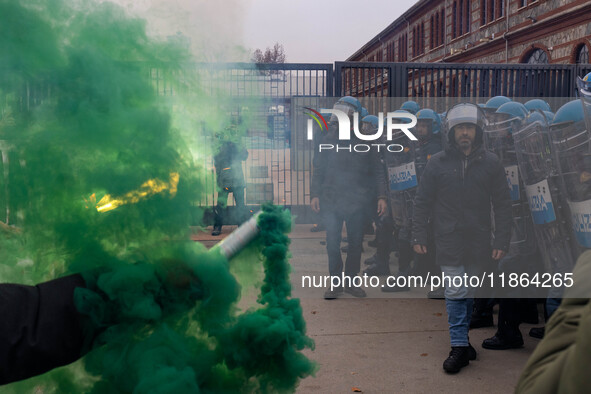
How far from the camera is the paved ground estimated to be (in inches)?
152

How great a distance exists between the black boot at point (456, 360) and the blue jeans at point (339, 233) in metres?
2.02

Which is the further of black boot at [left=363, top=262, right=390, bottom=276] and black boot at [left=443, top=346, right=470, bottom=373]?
black boot at [left=363, top=262, right=390, bottom=276]

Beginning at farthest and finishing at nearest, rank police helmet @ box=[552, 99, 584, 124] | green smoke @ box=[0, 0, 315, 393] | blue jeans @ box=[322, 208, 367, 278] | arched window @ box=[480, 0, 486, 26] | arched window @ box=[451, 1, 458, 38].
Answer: arched window @ box=[451, 1, 458, 38]
arched window @ box=[480, 0, 486, 26]
blue jeans @ box=[322, 208, 367, 278]
police helmet @ box=[552, 99, 584, 124]
green smoke @ box=[0, 0, 315, 393]

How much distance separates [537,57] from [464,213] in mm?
→ 22569

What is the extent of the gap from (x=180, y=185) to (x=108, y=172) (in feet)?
0.66

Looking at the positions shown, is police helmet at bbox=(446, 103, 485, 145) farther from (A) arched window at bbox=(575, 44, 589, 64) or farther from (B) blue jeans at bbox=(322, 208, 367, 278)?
(A) arched window at bbox=(575, 44, 589, 64)

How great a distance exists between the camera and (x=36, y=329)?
4.02 ft

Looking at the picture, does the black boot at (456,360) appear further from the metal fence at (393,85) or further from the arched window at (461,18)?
the arched window at (461,18)

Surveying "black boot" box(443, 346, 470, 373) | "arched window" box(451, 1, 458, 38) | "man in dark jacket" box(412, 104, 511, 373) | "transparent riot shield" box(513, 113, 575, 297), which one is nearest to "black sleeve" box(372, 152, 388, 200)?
"man in dark jacket" box(412, 104, 511, 373)

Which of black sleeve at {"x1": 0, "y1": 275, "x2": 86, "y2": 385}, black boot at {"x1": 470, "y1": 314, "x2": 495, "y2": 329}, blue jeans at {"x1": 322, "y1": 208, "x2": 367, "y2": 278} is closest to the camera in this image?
black sleeve at {"x1": 0, "y1": 275, "x2": 86, "y2": 385}

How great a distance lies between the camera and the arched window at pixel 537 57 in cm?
2298

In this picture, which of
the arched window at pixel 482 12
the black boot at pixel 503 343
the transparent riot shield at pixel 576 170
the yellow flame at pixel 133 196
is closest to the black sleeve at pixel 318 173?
the black boot at pixel 503 343

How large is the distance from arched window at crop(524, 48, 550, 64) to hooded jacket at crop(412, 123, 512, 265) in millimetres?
21104

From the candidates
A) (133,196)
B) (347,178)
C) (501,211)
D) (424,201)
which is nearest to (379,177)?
(347,178)
